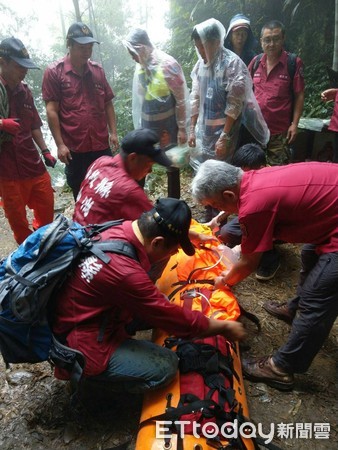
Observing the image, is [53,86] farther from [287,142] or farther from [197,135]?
[287,142]

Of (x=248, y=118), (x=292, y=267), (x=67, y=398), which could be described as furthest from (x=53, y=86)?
(x=292, y=267)

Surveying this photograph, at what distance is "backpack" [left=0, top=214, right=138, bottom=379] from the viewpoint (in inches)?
77.0

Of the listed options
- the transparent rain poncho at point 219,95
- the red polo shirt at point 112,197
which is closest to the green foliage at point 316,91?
the transparent rain poncho at point 219,95

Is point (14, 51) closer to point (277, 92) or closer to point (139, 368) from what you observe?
point (277, 92)

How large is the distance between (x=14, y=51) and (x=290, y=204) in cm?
310

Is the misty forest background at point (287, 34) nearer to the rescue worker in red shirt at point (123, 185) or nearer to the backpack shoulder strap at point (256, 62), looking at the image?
the backpack shoulder strap at point (256, 62)

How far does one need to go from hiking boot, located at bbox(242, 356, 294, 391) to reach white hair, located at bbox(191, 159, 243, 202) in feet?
4.73

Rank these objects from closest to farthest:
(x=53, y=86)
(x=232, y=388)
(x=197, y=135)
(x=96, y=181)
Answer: (x=232, y=388)
(x=96, y=181)
(x=53, y=86)
(x=197, y=135)

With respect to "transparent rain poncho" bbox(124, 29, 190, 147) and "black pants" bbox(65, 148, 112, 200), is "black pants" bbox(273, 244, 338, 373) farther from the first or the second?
"black pants" bbox(65, 148, 112, 200)

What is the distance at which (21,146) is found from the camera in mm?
3721

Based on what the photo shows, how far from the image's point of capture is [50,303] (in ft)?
7.16

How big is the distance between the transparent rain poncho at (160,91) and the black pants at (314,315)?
9.10 feet

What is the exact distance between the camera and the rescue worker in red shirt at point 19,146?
3412mm

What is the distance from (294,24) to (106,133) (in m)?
6.63
